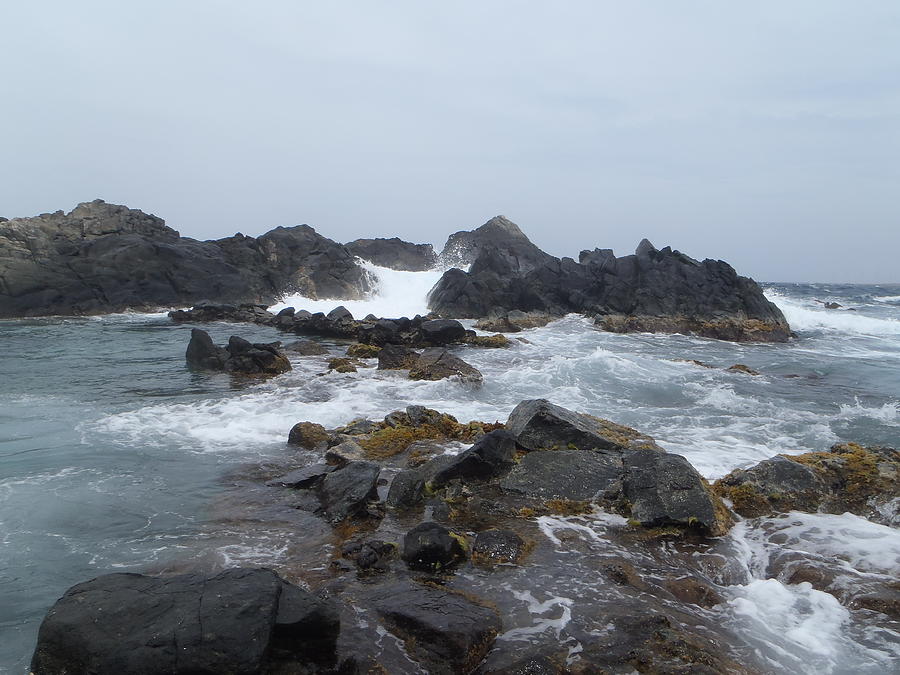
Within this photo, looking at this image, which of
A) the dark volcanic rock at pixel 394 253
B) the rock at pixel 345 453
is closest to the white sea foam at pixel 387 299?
the dark volcanic rock at pixel 394 253

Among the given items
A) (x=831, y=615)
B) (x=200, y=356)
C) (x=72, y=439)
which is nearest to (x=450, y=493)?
(x=831, y=615)

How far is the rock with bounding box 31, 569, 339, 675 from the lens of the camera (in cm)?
413

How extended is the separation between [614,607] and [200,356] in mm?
19042

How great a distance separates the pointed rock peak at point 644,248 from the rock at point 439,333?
2267cm

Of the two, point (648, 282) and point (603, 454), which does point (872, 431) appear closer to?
point (603, 454)

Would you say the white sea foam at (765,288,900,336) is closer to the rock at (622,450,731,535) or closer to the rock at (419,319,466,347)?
the rock at (419,319,466,347)

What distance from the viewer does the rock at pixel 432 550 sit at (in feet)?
21.1

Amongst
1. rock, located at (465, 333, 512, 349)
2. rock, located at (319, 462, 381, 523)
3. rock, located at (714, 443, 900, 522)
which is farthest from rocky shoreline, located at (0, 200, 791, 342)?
rock, located at (319, 462, 381, 523)

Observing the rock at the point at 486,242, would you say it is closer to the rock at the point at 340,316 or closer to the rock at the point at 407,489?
the rock at the point at 340,316

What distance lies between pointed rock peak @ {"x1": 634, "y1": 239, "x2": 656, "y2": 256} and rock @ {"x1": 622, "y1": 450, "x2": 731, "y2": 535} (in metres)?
38.7

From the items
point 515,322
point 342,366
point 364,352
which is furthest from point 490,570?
point 515,322

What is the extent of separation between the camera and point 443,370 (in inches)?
748

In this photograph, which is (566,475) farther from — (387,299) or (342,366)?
(387,299)

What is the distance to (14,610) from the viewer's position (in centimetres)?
581
